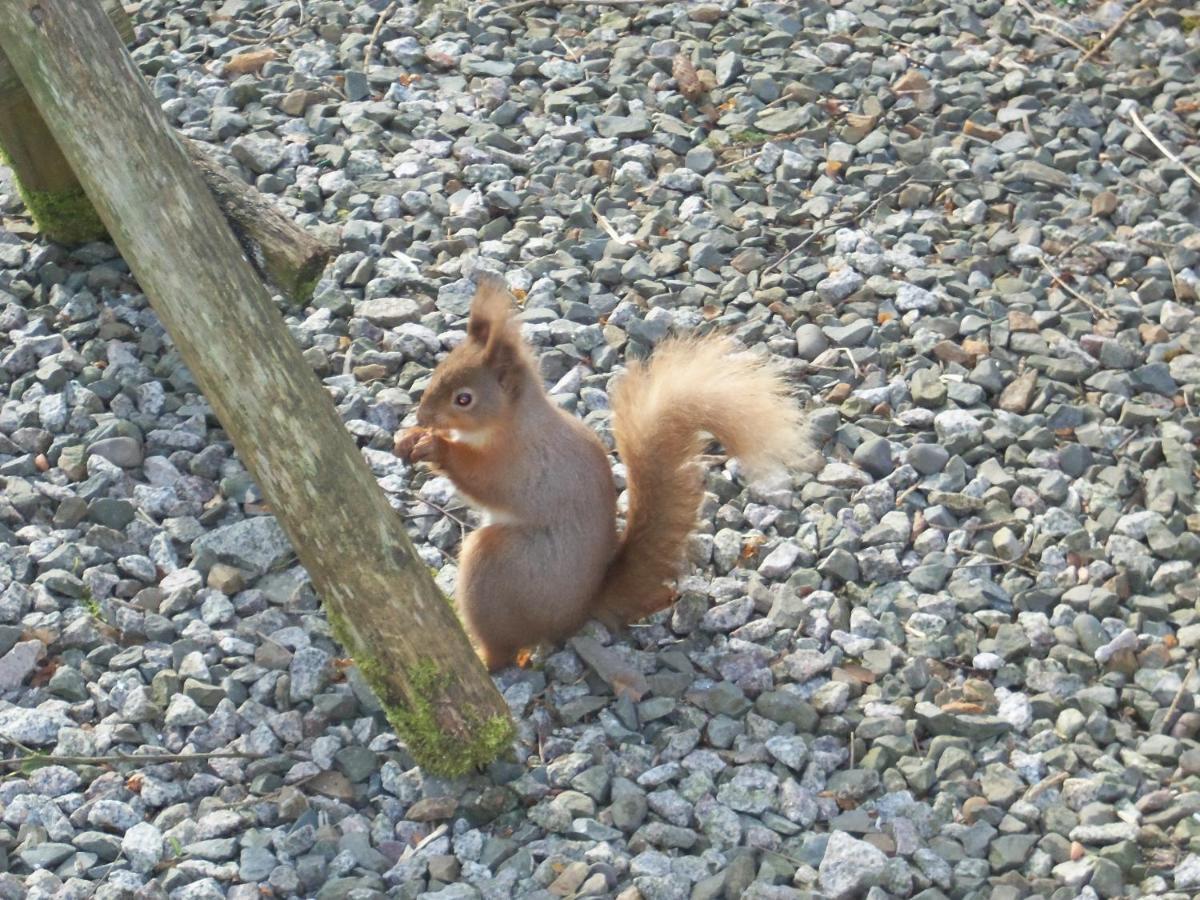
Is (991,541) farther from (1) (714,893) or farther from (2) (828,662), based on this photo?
(1) (714,893)

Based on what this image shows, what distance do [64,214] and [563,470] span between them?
67.4 inches

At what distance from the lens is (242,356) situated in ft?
9.20

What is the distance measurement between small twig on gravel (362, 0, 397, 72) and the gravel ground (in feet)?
0.07

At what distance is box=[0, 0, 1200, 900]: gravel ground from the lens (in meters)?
2.94

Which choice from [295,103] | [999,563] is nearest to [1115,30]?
[999,563]

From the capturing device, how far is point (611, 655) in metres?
3.38

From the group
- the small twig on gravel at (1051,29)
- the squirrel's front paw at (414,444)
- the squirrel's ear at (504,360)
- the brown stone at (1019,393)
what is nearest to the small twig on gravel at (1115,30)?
the small twig on gravel at (1051,29)

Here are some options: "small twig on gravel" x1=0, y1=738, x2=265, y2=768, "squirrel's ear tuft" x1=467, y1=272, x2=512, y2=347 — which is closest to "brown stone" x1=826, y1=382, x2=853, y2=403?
"squirrel's ear tuft" x1=467, y1=272, x2=512, y2=347

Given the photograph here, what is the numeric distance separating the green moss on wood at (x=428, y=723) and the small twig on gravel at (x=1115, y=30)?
349 cm

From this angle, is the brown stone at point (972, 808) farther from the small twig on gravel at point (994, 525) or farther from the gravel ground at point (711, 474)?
the small twig on gravel at point (994, 525)

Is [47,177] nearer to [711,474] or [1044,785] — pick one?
[711,474]

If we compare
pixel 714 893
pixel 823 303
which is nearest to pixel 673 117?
pixel 823 303

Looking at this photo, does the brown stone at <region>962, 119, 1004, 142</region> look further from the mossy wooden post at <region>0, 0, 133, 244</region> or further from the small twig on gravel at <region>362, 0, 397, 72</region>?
the mossy wooden post at <region>0, 0, 133, 244</region>

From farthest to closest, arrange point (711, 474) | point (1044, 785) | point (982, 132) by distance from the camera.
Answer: point (982, 132) < point (711, 474) < point (1044, 785)
